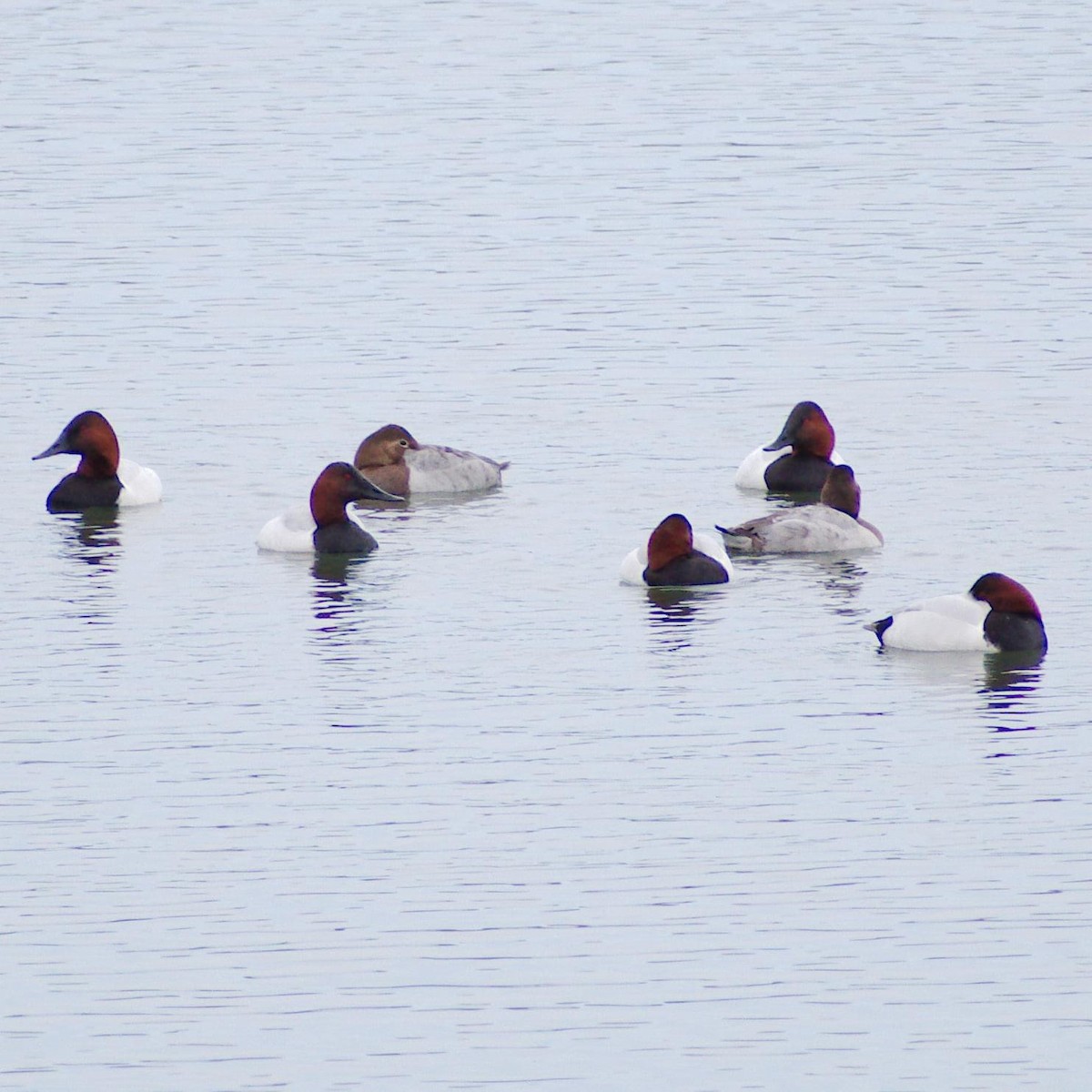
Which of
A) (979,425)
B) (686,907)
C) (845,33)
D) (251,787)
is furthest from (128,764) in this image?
(845,33)

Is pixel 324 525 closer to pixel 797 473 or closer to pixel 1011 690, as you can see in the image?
pixel 797 473

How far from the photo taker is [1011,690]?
1543cm

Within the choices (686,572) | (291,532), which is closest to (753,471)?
(686,572)

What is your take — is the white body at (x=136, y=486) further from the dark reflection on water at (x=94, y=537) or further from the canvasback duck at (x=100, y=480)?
the dark reflection on water at (x=94, y=537)

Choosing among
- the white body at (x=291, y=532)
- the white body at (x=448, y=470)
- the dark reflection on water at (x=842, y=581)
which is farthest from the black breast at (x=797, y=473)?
the white body at (x=291, y=532)

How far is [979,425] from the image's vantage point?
23.2 metres

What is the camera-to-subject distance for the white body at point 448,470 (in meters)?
21.1

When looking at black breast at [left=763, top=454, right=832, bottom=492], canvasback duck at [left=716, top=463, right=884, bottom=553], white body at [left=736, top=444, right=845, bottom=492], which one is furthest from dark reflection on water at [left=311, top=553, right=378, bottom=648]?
Result: black breast at [left=763, top=454, right=832, bottom=492]

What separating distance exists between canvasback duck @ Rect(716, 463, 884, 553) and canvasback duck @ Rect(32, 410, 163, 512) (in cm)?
477

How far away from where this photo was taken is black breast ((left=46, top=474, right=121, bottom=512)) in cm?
2088

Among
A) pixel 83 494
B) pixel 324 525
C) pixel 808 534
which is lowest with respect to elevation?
pixel 808 534

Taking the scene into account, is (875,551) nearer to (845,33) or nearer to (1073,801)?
(1073,801)

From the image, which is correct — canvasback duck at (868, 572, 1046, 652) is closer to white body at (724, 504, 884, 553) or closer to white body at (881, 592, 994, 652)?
white body at (881, 592, 994, 652)

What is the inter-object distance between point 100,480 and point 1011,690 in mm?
8368
